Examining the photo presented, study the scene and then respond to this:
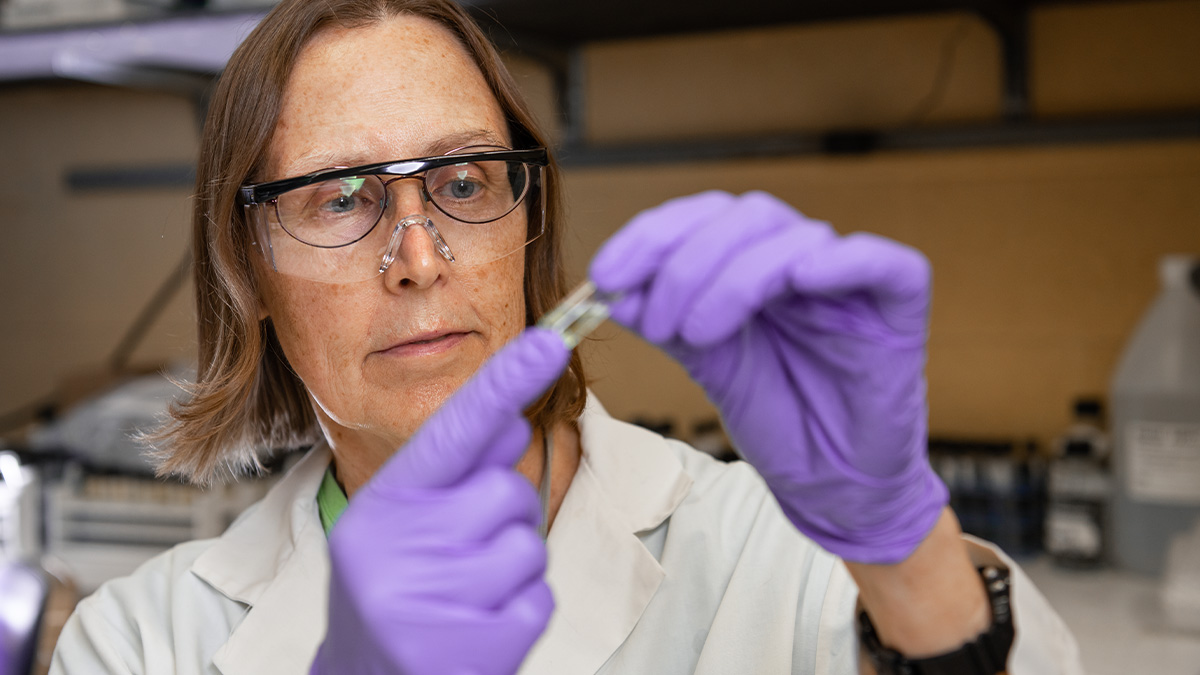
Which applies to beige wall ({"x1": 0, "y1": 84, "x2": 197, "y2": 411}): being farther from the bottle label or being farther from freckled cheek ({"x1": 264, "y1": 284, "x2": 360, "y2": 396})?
the bottle label

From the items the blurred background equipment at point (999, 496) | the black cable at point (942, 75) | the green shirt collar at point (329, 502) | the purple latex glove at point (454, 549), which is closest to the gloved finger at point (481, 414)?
the purple latex glove at point (454, 549)

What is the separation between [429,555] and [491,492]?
0.05 m

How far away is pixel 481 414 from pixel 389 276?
33 centimetres

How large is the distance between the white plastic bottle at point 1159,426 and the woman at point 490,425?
90 centimetres

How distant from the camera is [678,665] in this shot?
37.2 inches

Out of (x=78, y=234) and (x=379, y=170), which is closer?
(x=379, y=170)

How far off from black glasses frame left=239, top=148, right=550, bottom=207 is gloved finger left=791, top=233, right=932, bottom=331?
0.41m

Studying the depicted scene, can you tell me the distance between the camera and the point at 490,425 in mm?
585

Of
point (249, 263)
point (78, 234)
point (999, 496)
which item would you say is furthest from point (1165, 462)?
point (78, 234)

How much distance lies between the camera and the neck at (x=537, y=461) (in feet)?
3.48

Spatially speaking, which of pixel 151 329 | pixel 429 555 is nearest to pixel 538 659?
pixel 429 555

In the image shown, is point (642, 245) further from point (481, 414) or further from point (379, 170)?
point (379, 170)

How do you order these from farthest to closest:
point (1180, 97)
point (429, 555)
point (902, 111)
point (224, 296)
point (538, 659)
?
point (902, 111) → point (1180, 97) → point (224, 296) → point (538, 659) → point (429, 555)

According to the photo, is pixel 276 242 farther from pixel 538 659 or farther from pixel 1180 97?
pixel 1180 97
